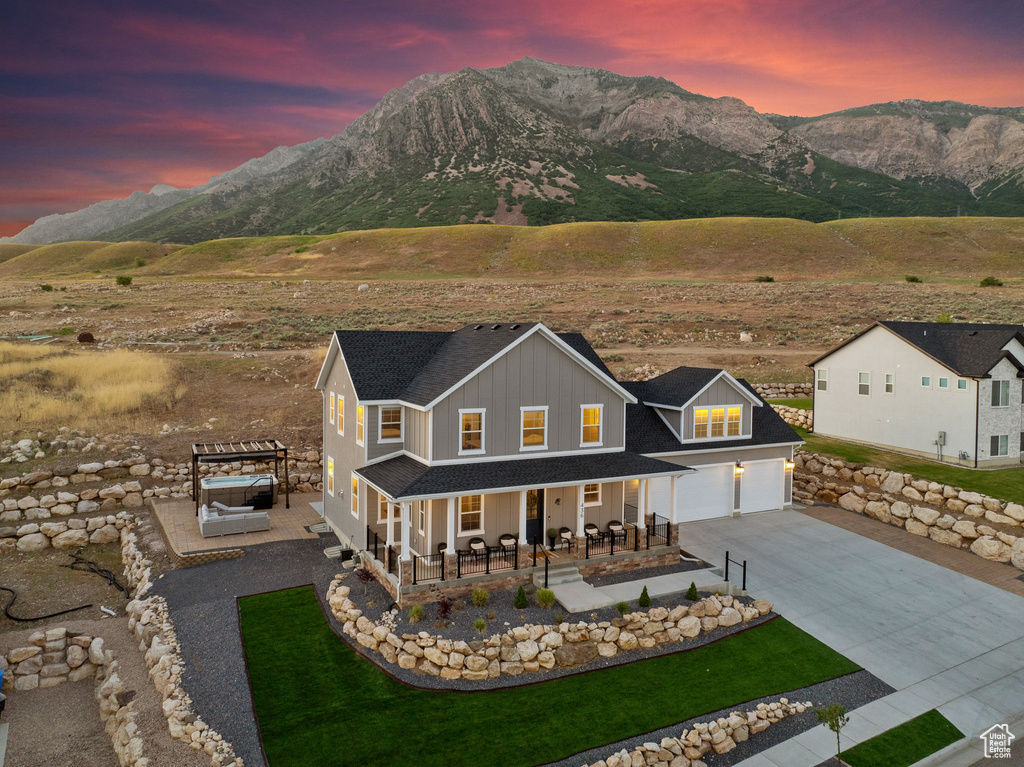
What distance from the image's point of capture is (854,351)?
3102 centimetres

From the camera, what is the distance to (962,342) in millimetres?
27766

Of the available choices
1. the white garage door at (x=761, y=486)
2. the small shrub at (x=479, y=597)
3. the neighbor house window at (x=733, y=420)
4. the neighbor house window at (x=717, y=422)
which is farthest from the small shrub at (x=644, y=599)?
the white garage door at (x=761, y=486)

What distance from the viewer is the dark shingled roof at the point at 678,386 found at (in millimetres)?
22609

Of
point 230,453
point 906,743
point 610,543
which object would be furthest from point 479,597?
point 230,453

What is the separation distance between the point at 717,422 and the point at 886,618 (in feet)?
28.6

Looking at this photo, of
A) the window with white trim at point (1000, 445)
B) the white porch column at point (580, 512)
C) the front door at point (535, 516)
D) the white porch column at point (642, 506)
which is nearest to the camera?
the white porch column at point (580, 512)

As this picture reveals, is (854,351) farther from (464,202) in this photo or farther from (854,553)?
(464,202)

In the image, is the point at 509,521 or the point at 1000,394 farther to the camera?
the point at 1000,394

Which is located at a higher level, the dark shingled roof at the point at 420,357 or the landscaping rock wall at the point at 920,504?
the dark shingled roof at the point at 420,357

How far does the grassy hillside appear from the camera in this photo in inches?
3674

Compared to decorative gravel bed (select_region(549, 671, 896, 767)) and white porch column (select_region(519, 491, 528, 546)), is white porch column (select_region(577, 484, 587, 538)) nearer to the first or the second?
white porch column (select_region(519, 491, 528, 546))

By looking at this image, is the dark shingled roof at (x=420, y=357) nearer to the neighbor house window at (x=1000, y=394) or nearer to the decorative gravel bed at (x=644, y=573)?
the decorative gravel bed at (x=644, y=573)

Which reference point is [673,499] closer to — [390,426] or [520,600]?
[520,600]

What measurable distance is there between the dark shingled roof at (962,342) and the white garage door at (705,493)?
39.4 feet
